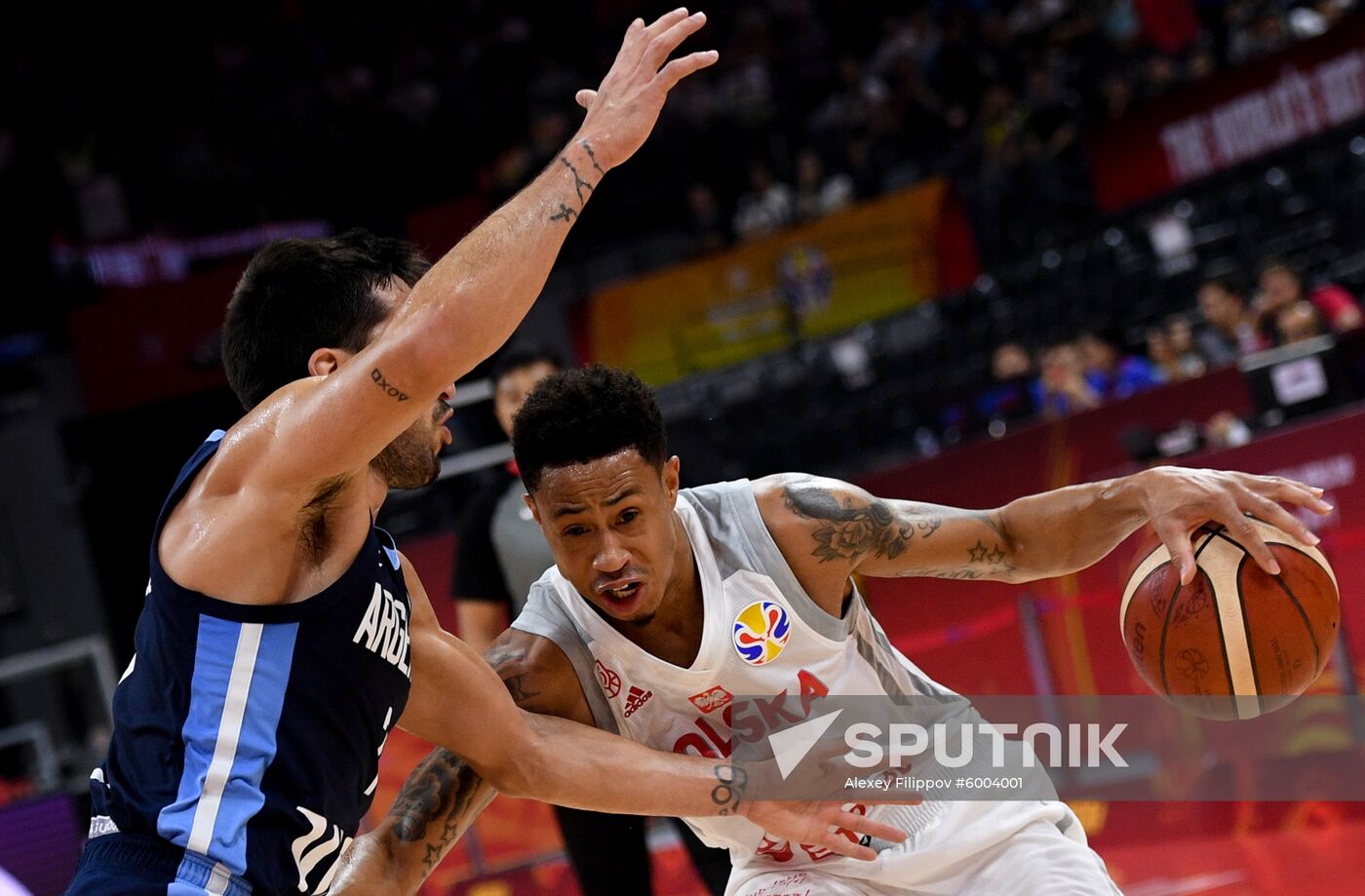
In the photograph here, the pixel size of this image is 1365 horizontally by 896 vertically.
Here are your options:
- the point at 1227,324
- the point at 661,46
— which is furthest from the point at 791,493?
the point at 1227,324

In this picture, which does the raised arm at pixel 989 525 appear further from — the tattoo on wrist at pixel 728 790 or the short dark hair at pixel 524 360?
the short dark hair at pixel 524 360

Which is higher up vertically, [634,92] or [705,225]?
[705,225]

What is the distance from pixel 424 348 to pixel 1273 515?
65.7 inches

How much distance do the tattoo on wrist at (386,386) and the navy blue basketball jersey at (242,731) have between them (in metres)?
0.36

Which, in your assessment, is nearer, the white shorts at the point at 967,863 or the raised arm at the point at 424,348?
the raised arm at the point at 424,348

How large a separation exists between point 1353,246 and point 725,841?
765cm

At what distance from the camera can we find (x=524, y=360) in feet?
14.7

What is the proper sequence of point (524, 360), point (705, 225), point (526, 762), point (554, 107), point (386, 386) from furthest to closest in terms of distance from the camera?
point (554, 107), point (705, 225), point (524, 360), point (526, 762), point (386, 386)

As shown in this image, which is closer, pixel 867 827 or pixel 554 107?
pixel 867 827

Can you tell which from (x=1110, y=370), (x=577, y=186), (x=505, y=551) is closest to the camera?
(x=577, y=186)

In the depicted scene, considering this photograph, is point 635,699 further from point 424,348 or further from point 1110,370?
point 1110,370

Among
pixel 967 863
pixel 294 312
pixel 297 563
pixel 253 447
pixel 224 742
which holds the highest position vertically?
pixel 294 312

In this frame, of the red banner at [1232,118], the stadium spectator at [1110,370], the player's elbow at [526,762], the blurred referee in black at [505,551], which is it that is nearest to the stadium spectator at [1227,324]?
the stadium spectator at [1110,370]

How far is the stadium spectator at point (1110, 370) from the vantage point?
8.59 metres
